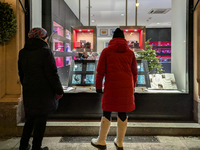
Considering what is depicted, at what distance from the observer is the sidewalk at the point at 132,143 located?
2.42m

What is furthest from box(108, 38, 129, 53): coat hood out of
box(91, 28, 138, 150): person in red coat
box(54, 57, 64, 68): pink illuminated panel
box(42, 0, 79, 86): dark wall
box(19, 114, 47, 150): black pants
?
box(54, 57, 64, 68): pink illuminated panel

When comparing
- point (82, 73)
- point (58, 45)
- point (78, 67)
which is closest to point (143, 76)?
point (82, 73)

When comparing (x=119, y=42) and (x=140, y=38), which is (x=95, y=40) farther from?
(x=119, y=42)

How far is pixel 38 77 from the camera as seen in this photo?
189 cm

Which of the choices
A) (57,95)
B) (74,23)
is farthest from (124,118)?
(74,23)

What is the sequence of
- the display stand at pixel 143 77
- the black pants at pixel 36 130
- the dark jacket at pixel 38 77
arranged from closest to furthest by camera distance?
the dark jacket at pixel 38 77
the black pants at pixel 36 130
the display stand at pixel 143 77

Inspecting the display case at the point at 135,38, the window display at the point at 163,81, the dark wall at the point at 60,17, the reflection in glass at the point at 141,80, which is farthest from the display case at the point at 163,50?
the dark wall at the point at 60,17

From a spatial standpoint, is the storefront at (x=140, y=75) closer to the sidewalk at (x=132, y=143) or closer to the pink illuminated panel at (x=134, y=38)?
the pink illuminated panel at (x=134, y=38)

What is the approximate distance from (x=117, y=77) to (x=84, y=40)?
185 cm

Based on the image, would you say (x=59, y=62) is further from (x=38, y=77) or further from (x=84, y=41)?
(x=38, y=77)

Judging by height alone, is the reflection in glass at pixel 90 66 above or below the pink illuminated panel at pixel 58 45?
below

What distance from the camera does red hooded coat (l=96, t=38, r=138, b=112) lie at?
79.0 inches

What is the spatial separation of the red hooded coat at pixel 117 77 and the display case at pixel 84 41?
5.06 ft

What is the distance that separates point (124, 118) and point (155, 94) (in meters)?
1.32
